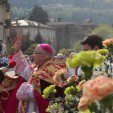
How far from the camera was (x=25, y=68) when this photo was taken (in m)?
6.88

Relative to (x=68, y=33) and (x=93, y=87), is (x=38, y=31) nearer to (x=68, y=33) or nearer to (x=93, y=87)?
(x=68, y=33)

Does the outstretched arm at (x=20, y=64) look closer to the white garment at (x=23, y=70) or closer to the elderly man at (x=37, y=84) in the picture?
the white garment at (x=23, y=70)

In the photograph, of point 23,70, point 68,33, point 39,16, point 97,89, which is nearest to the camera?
point 97,89

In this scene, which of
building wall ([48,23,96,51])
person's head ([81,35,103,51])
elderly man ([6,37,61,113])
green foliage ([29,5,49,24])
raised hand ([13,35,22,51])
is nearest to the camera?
person's head ([81,35,103,51])

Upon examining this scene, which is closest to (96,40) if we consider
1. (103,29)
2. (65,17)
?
(103,29)

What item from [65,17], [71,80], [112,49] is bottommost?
[65,17]

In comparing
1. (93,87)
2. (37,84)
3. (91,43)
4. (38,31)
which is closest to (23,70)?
(37,84)

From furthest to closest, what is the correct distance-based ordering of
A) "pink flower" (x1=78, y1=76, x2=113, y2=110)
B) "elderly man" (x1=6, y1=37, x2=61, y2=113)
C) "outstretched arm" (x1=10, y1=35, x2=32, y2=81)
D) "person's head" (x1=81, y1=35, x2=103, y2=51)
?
"outstretched arm" (x1=10, y1=35, x2=32, y2=81) → "elderly man" (x1=6, y1=37, x2=61, y2=113) → "person's head" (x1=81, y1=35, x2=103, y2=51) → "pink flower" (x1=78, y1=76, x2=113, y2=110)

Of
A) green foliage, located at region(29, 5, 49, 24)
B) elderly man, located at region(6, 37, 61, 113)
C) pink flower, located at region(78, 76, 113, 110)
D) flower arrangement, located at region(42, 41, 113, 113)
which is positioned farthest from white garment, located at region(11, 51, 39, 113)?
green foliage, located at region(29, 5, 49, 24)

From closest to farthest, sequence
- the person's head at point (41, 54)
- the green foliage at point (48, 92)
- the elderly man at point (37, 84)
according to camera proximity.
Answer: the green foliage at point (48, 92)
the elderly man at point (37, 84)
the person's head at point (41, 54)

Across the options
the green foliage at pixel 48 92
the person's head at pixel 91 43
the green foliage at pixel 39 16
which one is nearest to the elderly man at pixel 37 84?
the person's head at pixel 91 43

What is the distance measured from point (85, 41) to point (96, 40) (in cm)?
12

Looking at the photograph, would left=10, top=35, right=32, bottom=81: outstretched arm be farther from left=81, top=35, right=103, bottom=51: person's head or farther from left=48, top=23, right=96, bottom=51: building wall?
left=48, top=23, right=96, bottom=51: building wall

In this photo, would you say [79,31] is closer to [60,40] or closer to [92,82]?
[60,40]
